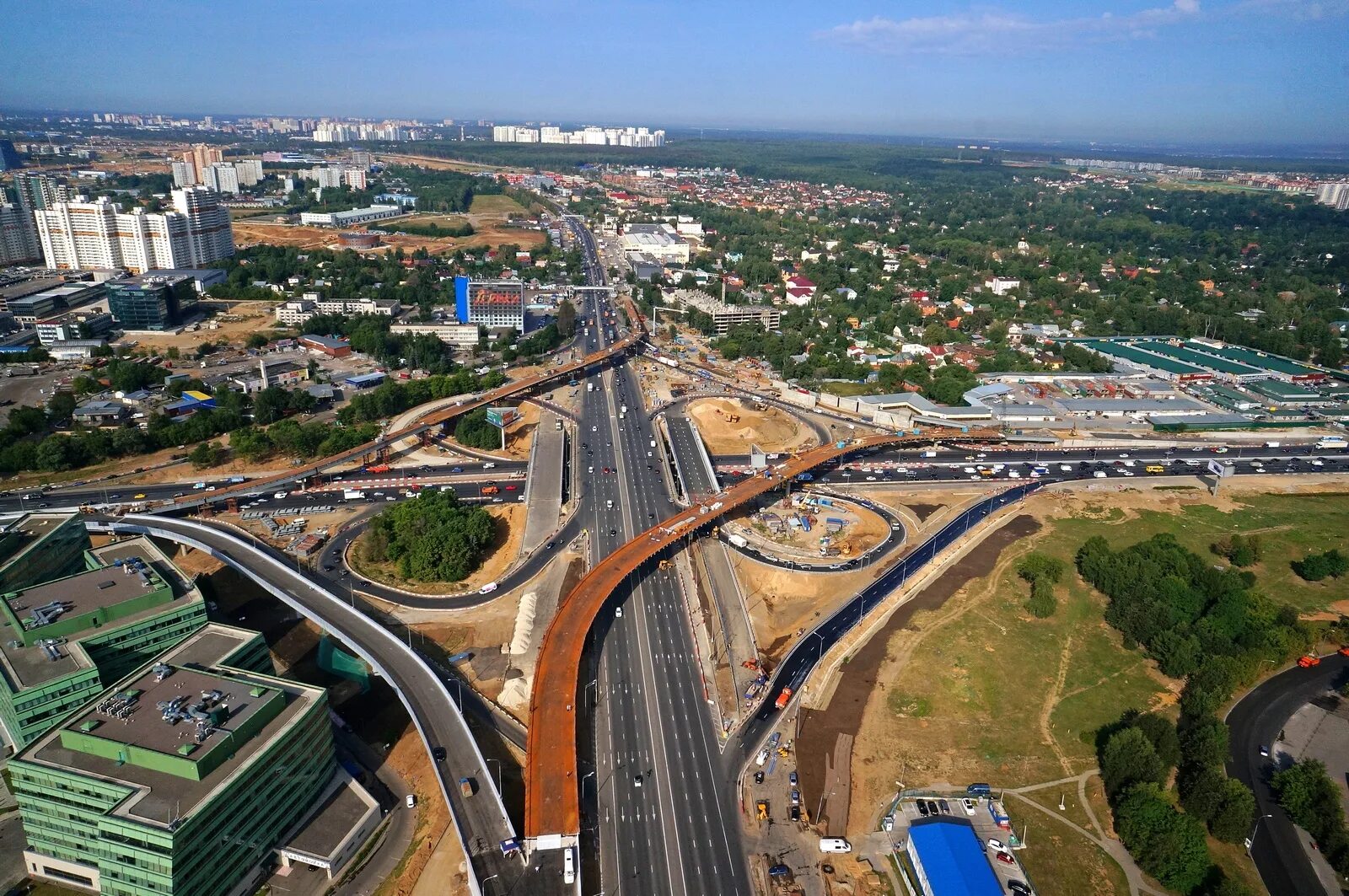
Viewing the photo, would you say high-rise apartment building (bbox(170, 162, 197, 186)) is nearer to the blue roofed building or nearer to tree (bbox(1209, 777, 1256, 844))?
the blue roofed building

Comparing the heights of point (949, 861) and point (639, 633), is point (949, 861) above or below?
above

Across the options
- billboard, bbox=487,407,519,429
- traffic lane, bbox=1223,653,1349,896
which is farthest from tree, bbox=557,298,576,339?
traffic lane, bbox=1223,653,1349,896

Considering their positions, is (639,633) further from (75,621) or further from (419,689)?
(75,621)

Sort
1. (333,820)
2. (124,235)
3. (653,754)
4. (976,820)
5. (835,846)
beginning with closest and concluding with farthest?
(835,846), (333,820), (976,820), (653,754), (124,235)

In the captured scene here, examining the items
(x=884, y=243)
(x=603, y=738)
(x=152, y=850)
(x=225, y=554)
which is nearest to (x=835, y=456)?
(x=603, y=738)

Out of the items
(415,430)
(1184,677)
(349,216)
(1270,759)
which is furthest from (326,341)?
(1270,759)

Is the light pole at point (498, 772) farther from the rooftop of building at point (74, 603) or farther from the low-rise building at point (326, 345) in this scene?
the low-rise building at point (326, 345)

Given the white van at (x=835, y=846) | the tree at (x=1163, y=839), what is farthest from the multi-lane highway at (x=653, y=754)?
the tree at (x=1163, y=839)
